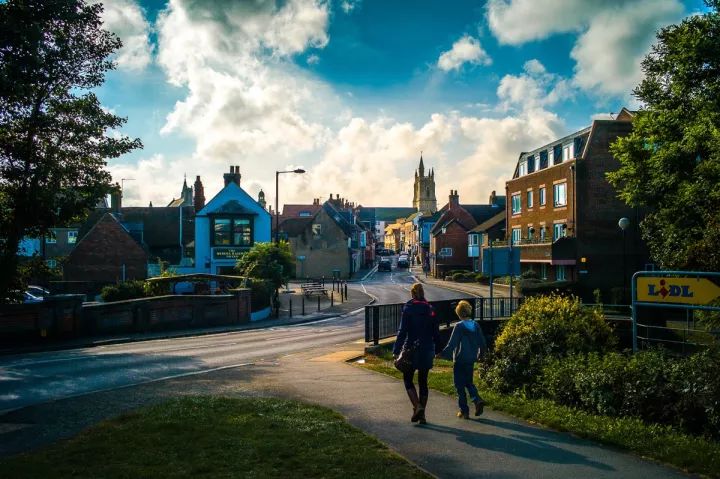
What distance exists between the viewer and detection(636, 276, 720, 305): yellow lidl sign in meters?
10.5

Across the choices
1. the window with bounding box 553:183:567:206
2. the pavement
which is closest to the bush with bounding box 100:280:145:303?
the pavement

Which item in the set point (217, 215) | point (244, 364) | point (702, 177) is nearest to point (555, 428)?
point (244, 364)

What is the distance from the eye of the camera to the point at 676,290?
35.8ft

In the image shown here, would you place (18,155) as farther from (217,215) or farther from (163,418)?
(217,215)

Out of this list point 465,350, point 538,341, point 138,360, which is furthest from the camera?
point 138,360

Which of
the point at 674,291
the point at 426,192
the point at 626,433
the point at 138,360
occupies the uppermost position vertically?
the point at 426,192

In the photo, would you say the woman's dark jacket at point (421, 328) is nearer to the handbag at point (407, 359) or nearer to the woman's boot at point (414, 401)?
the handbag at point (407, 359)

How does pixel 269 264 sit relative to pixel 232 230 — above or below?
below

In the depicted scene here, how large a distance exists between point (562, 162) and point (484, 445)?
141 ft

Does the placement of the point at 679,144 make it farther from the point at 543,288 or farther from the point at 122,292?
the point at 122,292

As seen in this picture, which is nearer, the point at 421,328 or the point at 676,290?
the point at 421,328

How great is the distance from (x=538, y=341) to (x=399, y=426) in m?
3.71

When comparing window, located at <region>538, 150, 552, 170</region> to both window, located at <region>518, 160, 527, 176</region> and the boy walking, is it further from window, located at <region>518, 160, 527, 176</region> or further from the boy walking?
the boy walking

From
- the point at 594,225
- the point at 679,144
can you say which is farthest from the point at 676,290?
the point at 594,225
